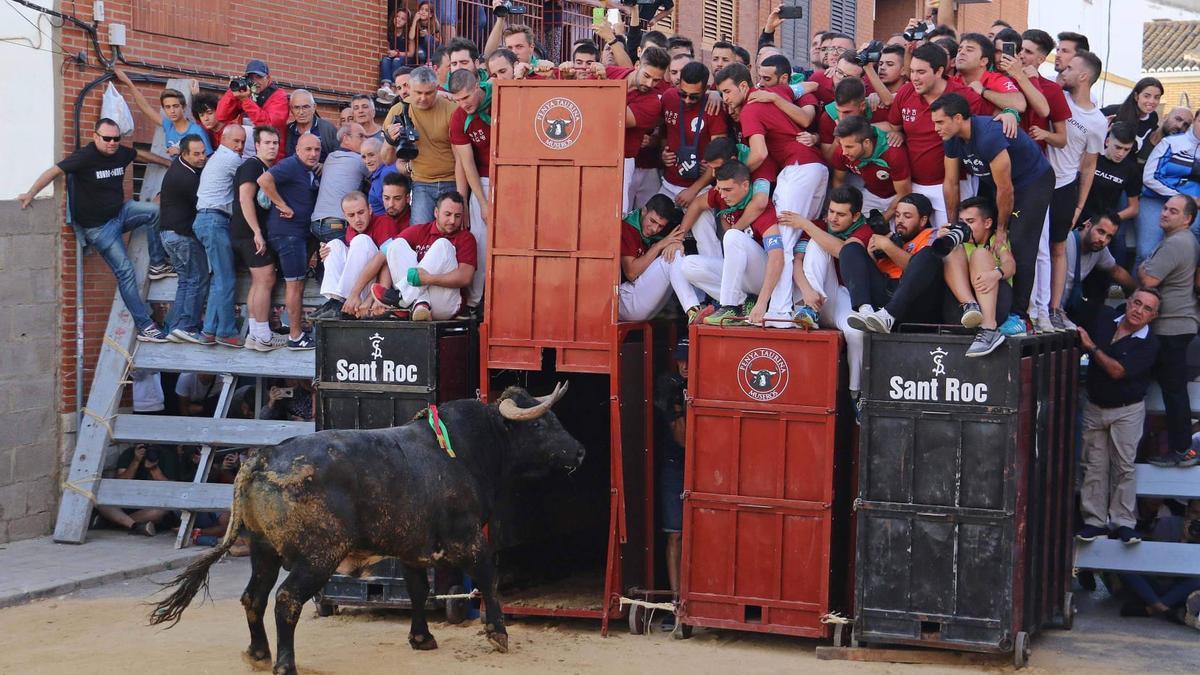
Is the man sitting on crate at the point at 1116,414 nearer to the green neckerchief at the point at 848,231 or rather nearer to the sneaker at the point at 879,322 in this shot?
the green neckerchief at the point at 848,231

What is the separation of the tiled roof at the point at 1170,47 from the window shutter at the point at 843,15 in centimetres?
1779

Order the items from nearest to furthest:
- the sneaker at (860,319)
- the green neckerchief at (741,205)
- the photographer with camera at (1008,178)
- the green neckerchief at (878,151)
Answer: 1. the sneaker at (860,319)
2. the photographer with camera at (1008,178)
3. the green neckerchief at (878,151)
4. the green neckerchief at (741,205)

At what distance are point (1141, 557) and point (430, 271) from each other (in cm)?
580

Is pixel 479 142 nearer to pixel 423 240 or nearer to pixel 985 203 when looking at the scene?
pixel 423 240

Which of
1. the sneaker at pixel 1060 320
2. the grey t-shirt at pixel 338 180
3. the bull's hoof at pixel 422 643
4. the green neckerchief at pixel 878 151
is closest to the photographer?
the bull's hoof at pixel 422 643

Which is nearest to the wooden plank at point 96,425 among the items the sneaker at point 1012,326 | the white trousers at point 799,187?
the white trousers at point 799,187

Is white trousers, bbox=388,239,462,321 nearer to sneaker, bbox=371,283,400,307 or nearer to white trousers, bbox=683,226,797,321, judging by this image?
sneaker, bbox=371,283,400,307

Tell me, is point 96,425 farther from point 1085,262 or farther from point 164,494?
point 1085,262

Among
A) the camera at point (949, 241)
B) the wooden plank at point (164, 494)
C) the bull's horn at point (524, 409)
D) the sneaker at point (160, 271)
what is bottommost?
the wooden plank at point (164, 494)

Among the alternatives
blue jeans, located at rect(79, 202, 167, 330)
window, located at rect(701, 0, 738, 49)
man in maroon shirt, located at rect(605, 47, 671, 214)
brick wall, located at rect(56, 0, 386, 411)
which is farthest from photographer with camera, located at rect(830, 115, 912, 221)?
window, located at rect(701, 0, 738, 49)

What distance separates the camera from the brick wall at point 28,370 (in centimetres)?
1343

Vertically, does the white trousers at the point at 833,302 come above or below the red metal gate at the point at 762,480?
above

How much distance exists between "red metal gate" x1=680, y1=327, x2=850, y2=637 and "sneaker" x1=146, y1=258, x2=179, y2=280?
6.36m

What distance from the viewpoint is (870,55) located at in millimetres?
11836
